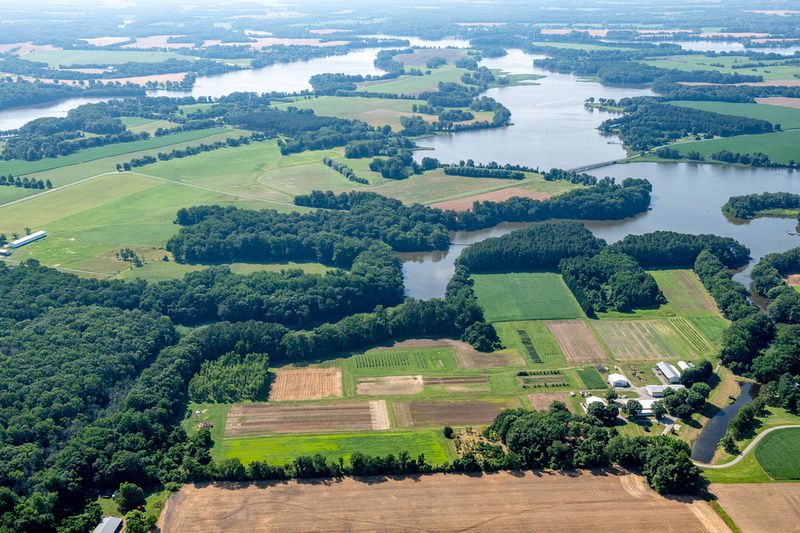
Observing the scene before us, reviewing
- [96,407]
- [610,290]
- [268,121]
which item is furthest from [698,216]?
[268,121]

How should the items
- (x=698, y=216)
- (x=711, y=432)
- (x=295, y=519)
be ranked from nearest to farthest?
(x=295, y=519)
(x=711, y=432)
(x=698, y=216)

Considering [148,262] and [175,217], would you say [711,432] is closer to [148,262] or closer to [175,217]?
[148,262]

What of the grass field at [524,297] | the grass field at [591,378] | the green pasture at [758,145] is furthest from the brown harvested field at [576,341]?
the green pasture at [758,145]

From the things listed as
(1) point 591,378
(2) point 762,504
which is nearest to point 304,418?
(1) point 591,378

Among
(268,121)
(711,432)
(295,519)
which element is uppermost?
(268,121)

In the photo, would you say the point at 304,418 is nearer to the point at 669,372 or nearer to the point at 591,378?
the point at 591,378

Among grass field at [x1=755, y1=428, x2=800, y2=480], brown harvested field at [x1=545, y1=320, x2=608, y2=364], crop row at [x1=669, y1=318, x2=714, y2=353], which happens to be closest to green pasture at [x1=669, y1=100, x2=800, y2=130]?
crop row at [x1=669, y1=318, x2=714, y2=353]

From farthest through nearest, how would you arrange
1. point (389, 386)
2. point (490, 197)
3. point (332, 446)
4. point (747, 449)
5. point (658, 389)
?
point (490, 197) < point (389, 386) < point (658, 389) < point (332, 446) < point (747, 449)

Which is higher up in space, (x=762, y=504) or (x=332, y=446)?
(x=332, y=446)
